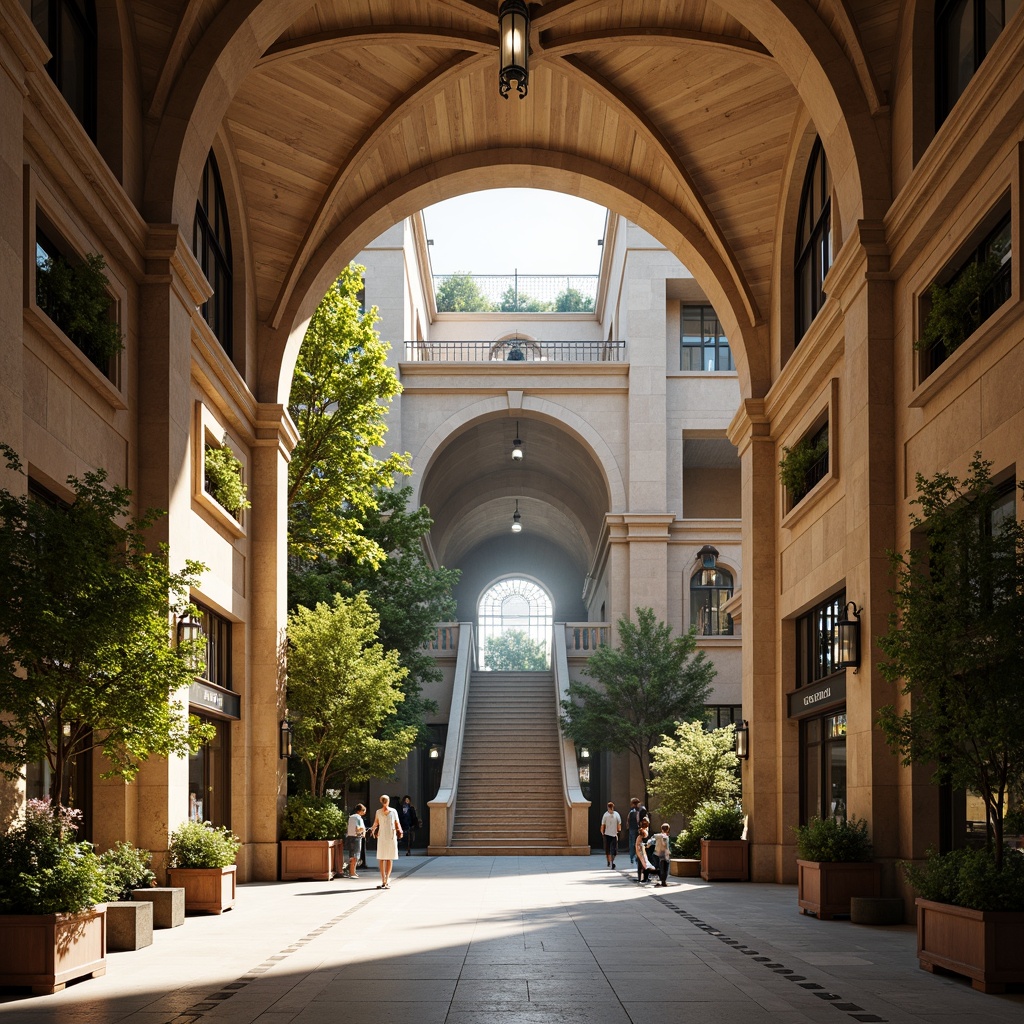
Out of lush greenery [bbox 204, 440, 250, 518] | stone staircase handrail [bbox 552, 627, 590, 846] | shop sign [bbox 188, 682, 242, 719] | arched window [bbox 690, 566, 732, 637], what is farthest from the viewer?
arched window [bbox 690, 566, 732, 637]

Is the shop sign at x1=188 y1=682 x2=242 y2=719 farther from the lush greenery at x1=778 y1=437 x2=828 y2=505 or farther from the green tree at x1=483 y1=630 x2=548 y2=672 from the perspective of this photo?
the green tree at x1=483 y1=630 x2=548 y2=672

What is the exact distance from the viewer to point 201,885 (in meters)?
16.2

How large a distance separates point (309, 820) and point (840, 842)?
35.0 ft

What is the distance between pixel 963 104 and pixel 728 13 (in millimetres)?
6412

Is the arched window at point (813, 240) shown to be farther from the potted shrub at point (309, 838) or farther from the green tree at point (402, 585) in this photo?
the green tree at point (402, 585)

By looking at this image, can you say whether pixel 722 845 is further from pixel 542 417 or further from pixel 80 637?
pixel 542 417

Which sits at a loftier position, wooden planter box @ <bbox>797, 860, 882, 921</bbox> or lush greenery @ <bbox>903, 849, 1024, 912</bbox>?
lush greenery @ <bbox>903, 849, 1024, 912</bbox>

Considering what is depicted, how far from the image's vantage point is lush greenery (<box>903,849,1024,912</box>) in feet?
33.1

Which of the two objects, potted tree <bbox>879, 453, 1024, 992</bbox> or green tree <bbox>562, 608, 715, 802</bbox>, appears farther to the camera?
green tree <bbox>562, 608, 715, 802</bbox>

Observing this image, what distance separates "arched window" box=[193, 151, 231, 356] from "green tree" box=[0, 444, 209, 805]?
9483 mm

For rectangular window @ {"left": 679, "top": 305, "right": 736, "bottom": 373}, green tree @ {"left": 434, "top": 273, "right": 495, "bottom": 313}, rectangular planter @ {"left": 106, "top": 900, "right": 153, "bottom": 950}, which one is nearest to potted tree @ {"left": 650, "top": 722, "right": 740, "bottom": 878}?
A: rectangular planter @ {"left": 106, "top": 900, "right": 153, "bottom": 950}

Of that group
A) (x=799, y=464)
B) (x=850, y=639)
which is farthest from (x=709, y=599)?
(x=850, y=639)

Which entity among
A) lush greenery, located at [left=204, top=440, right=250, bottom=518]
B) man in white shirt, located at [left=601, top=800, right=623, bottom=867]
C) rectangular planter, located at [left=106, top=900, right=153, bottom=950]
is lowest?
man in white shirt, located at [left=601, top=800, right=623, bottom=867]

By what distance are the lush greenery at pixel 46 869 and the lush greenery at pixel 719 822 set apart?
45.5 feet
